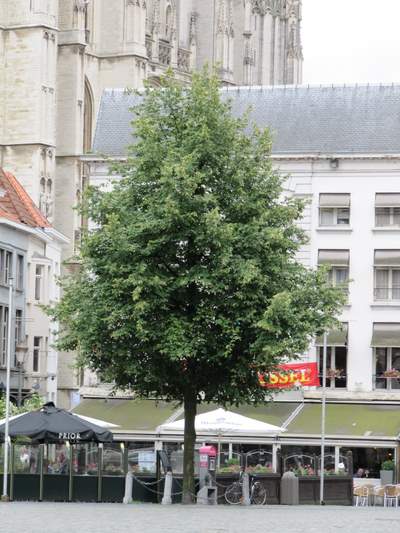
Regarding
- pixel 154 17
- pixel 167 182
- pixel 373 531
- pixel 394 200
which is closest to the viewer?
pixel 373 531

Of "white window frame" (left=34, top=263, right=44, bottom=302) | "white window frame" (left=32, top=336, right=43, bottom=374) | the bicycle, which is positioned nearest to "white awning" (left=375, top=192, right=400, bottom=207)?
"white window frame" (left=34, top=263, right=44, bottom=302)

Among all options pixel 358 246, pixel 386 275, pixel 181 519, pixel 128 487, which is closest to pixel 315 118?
pixel 358 246

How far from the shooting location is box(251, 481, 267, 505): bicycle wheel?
3931 cm

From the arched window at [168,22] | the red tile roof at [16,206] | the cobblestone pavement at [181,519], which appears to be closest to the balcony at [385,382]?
the red tile roof at [16,206]

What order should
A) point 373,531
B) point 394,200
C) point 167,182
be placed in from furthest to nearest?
point 394,200
point 167,182
point 373,531

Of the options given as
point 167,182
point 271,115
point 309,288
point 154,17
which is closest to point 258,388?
point 309,288

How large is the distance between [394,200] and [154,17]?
50.0m

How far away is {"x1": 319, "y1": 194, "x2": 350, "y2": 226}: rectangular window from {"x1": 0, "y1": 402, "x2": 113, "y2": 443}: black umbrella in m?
19.0

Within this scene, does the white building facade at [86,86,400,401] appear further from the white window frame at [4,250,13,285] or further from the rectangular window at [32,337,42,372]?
the rectangular window at [32,337,42,372]

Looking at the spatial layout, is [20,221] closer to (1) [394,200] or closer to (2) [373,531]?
(1) [394,200]

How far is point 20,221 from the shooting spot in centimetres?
6244

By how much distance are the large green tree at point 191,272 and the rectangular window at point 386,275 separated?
16.3 m

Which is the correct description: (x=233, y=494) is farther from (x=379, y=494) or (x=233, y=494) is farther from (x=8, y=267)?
(x=8, y=267)

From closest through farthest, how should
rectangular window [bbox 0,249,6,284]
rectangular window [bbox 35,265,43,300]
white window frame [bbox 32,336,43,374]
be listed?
1. rectangular window [bbox 0,249,6,284]
2. rectangular window [bbox 35,265,43,300]
3. white window frame [bbox 32,336,43,374]
